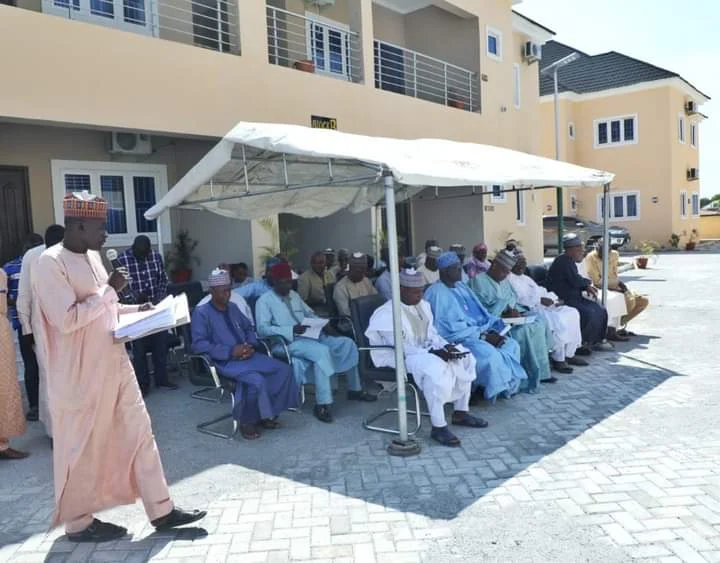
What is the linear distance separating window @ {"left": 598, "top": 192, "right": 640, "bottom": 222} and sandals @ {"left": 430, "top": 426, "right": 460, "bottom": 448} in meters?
27.5

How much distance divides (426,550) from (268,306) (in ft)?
10.6

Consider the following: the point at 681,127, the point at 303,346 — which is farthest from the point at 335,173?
the point at 681,127

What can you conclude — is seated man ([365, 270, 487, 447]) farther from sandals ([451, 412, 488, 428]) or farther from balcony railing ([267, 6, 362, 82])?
balcony railing ([267, 6, 362, 82])

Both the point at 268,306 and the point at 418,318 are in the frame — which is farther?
the point at 268,306

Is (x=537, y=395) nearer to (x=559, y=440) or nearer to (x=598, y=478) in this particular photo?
(x=559, y=440)

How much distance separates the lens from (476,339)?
6.15m

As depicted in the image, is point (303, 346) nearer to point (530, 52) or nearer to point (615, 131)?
point (530, 52)

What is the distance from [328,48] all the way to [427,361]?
9145mm

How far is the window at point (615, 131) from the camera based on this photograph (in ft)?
96.3

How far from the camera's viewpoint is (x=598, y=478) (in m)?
4.27

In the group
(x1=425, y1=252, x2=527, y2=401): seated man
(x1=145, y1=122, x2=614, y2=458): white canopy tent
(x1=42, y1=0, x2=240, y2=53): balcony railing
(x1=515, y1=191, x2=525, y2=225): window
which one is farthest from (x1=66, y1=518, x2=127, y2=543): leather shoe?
(x1=515, y1=191, x2=525, y2=225): window

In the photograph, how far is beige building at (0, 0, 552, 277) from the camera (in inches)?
284

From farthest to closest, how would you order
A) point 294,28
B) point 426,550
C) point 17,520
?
point 294,28 → point 17,520 → point 426,550

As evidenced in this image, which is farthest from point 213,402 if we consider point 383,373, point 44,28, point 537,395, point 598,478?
point 44,28
